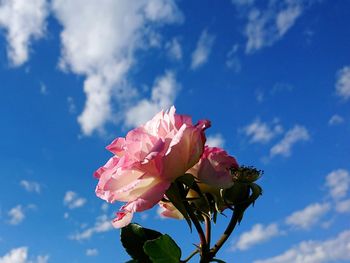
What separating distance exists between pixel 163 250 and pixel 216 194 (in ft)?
0.87

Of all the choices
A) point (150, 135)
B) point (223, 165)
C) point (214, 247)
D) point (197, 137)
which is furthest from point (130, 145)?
point (214, 247)

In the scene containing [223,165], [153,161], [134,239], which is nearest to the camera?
[153,161]

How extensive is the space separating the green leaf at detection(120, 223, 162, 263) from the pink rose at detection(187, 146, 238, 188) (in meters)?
0.28

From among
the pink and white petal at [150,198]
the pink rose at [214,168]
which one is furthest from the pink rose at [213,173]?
the pink and white petal at [150,198]

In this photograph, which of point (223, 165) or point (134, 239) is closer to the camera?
point (223, 165)

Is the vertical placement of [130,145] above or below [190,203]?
above

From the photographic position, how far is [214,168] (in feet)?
4.82

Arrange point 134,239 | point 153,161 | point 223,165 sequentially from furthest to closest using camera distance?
1. point 134,239
2. point 223,165
3. point 153,161

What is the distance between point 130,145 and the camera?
4.66ft

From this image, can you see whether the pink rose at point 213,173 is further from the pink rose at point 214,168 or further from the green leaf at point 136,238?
the green leaf at point 136,238

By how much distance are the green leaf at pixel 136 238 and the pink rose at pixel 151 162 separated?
0.16m

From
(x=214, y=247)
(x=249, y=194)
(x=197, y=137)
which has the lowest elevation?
(x=214, y=247)

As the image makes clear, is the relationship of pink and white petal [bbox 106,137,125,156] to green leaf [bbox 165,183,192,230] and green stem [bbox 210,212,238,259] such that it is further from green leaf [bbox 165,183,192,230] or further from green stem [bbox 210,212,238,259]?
green stem [bbox 210,212,238,259]

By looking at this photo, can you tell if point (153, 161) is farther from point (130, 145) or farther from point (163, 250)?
point (163, 250)
